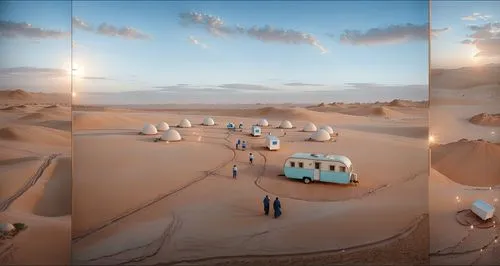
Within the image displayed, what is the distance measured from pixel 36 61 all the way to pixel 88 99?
122 cm

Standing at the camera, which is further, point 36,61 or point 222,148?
point 222,148

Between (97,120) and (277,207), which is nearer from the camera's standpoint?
(277,207)

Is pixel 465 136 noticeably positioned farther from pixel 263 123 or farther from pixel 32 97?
pixel 32 97

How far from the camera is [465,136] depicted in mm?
6906

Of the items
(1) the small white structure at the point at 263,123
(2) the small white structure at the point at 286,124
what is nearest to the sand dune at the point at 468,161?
(1) the small white structure at the point at 263,123

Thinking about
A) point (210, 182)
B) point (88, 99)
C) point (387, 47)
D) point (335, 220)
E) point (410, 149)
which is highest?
point (387, 47)

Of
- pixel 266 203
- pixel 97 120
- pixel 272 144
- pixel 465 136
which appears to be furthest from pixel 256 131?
pixel 465 136

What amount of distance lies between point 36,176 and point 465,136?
8.14 m

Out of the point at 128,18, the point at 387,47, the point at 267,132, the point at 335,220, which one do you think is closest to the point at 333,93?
the point at 387,47

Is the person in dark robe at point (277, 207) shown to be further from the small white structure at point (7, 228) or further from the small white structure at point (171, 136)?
the small white structure at point (171, 136)

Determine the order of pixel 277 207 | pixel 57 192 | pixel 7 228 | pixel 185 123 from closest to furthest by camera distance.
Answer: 1. pixel 7 228
2. pixel 277 207
3. pixel 57 192
4. pixel 185 123

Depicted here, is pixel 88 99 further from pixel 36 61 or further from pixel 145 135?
pixel 145 135

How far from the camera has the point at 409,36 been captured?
7.14m

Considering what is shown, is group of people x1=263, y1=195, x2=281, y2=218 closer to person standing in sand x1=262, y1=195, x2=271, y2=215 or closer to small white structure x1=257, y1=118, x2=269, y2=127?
person standing in sand x1=262, y1=195, x2=271, y2=215
